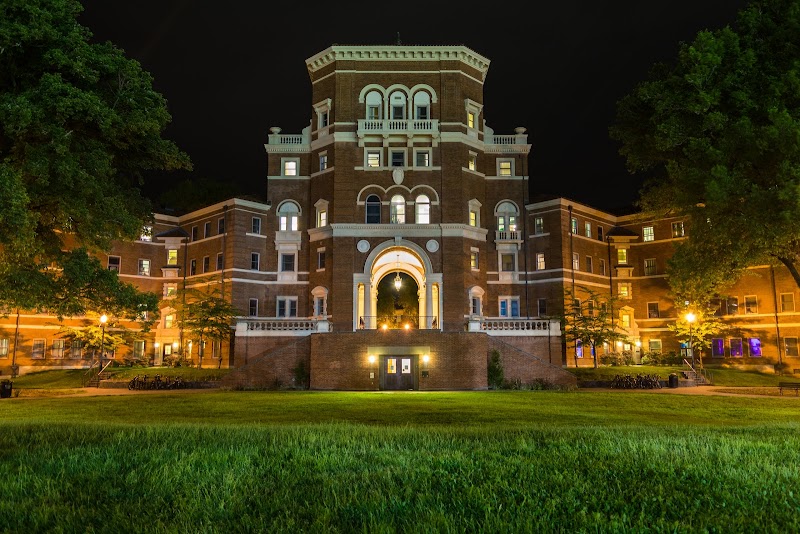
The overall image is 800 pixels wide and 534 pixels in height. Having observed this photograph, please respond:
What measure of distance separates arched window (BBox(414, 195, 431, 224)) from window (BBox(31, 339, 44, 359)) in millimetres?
32587

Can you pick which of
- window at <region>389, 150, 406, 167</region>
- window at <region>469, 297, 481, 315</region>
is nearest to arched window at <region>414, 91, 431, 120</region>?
window at <region>389, 150, 406, 167</region>

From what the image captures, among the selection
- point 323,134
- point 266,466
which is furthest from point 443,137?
point 266,466

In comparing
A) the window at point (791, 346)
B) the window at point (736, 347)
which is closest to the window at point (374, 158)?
the window at point (736, 347)

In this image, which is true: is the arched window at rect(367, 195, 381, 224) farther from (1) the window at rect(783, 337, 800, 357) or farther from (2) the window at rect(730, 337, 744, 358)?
(1) the window at rect(783, 337, 800, 357)

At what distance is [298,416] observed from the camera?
65.1 ft

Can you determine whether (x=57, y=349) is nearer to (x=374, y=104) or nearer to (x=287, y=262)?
(x=287, y=262)

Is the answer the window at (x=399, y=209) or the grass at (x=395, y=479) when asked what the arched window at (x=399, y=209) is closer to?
the window at (x=399, y=209)

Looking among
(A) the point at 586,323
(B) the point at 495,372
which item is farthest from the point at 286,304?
(A) the point at 586,323

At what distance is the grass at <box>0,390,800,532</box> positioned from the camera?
19.7 feet

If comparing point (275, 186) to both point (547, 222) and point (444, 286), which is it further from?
point (547, 222)

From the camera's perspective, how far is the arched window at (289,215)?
5403cm

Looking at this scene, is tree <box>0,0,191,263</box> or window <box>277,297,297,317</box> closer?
tree <box>0,0,191,263</box>

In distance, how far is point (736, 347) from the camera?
178ft

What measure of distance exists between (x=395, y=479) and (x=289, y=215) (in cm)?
4800
